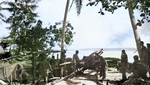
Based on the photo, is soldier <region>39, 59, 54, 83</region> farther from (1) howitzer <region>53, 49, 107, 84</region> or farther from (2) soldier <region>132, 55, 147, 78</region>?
(2) soldier <region>132, 55, 147, 78</region>

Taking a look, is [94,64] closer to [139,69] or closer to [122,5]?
[139,69]

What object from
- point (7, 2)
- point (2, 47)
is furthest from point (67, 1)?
point (2, 47)

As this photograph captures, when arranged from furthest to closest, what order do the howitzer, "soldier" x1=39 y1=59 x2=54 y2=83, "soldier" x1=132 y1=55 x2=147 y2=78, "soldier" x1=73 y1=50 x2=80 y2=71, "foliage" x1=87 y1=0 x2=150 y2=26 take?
"soldier" x1=73 y1=50 x2=80 y2=71 → the howitzer → "soldier" x1=39 y1=59 x2=54 y2=83 → "soldier" x1=132 y1=55 x2=147 y2=78 → "foliage" x1=87 y1=0 x2=150 y2=26

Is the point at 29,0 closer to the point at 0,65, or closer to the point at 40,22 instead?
the point at 40,22

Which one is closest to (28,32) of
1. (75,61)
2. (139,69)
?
(75,61)

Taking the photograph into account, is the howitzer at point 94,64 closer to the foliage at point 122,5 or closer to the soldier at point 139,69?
the soldier at point 139,69

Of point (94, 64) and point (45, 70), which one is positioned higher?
point (94, 64)

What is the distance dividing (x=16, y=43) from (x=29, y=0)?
262 cm

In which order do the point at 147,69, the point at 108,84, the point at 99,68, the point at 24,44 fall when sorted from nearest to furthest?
1. the point at 147,69
2. the point at 108,84
3. the point at 99,68
4. the point at 24,44

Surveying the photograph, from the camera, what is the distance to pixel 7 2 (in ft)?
29.3

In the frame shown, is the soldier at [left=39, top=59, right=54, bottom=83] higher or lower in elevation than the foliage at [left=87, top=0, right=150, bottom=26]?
lower

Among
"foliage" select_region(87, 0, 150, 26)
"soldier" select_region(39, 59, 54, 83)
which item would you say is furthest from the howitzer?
"foliage" select_region(87, 0, 150, 26)

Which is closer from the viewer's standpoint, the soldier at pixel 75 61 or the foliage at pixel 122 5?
the foliage at pixel 122 5

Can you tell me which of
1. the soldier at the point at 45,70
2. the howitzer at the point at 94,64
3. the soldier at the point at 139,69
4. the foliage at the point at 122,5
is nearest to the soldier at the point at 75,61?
the howitzer at the point at 94,64
